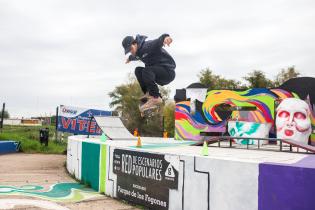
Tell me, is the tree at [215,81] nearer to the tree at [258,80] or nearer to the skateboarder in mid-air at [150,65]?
the tree at [258,80]

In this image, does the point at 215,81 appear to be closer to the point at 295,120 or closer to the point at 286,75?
the point at 286,75

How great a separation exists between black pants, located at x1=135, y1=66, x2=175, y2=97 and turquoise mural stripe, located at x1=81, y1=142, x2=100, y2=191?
416 centimetres

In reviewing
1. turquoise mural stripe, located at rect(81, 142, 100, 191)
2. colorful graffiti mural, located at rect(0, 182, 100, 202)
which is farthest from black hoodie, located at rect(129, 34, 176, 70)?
colorful graffiti mural, located at rect(0, 182, 100, 202)

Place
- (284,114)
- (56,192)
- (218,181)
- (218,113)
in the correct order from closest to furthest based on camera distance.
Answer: (218,181)
(56,192)
(284,114)
(218,113)

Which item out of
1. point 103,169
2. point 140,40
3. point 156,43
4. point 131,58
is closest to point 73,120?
point 131,58

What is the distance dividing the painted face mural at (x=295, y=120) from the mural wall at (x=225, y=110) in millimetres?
1657

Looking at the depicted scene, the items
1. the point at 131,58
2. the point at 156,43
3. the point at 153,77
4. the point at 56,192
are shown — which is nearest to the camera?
the point at 56,192

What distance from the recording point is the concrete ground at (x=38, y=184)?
27.5ft

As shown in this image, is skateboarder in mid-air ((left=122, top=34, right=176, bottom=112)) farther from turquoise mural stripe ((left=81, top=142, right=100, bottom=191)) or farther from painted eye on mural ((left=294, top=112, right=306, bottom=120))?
painted eye on mural ((left=294, top=112, right=306, bottom=120))

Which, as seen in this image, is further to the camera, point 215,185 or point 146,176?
point 146,176

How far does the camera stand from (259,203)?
18.4ft

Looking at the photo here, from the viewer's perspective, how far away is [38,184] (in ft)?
36.0

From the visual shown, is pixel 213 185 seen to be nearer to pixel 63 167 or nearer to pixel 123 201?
pixel 123 201

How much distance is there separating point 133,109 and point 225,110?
90.1 feet
